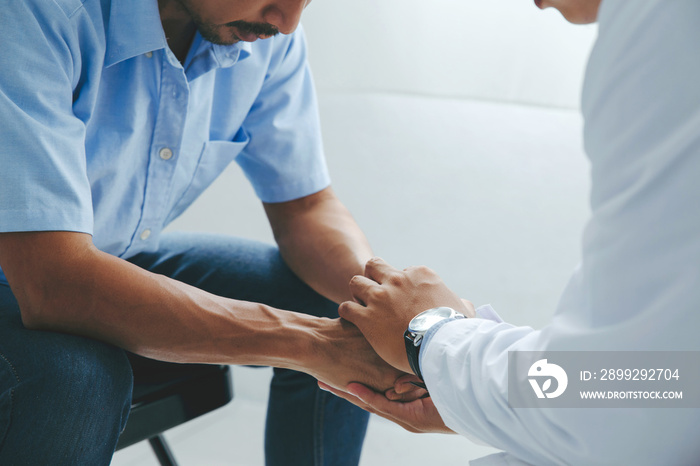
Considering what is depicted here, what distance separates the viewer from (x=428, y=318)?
35.5 inches

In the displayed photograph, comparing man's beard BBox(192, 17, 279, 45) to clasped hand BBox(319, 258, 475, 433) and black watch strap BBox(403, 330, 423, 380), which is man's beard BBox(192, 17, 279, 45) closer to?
clasped hand BBox(319, 258, 475, 433)

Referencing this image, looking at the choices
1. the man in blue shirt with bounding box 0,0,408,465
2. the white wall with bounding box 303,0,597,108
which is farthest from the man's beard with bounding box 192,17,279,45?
the white wall with bounding box 303,0,597,108

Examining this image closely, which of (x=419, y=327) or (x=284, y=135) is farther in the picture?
(x=284, y=135)

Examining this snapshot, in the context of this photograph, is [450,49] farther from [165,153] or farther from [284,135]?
[165,153]

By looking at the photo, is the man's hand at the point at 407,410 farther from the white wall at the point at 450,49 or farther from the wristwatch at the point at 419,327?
the white wall at the point at 450,49

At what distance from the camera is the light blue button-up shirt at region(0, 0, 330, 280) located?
31.9 inches

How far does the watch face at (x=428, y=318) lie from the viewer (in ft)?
2.90

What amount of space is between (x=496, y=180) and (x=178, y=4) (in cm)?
98

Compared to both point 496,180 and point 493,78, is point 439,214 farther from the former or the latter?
point 493,78

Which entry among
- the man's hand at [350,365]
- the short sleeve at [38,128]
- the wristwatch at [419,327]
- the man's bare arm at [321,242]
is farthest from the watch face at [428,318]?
the short sleeve at [38,128]

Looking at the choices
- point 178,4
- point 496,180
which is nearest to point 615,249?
point 178,4

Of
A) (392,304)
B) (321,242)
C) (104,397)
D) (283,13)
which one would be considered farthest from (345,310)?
(283,13)

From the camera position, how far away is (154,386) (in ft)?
3.25

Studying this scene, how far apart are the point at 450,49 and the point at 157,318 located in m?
1.16
